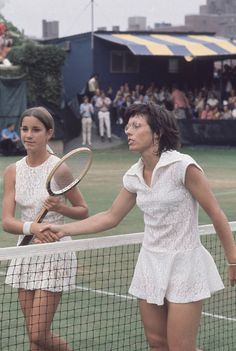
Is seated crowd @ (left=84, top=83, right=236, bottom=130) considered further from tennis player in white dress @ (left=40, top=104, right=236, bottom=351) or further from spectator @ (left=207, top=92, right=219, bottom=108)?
tennis player in white dress @ (left=40, top=104, right=236, bottom=351)

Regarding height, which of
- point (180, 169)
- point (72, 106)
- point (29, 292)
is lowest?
point (72, 106)

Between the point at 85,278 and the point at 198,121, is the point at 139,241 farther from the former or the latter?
the point at 198,121

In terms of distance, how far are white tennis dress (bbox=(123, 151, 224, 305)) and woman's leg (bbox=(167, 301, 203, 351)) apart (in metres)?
0.05

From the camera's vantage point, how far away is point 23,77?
31516 millimetres

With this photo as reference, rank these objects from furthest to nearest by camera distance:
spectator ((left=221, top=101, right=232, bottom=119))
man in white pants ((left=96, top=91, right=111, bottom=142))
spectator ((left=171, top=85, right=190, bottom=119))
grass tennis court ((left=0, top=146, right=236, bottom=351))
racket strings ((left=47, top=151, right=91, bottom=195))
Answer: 1. spectator ((left=171, top=85, right=190, bottom=119))
2. man in white pants ((left=96, top=91, right=111, bottom=142))
3. spectator ((left=221, top=101, right=232, bottom=119))
4. grass tennis court ((left=0, top=146, right=236, bottom=351))
5. racket strings ((left=47, top=151, right=91, bottom=195))

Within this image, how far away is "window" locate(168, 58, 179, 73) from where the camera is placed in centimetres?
4097

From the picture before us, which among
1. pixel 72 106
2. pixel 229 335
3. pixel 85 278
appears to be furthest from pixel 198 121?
pixel 229 335

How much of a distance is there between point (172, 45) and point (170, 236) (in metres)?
32.2

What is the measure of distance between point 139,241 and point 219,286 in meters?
1.03

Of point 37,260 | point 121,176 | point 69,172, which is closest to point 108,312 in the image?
point 37,260

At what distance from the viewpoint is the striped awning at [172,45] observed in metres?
35.8

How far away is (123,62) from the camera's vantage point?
3953 cm

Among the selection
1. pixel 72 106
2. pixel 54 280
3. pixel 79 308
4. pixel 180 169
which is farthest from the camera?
pixel 72 106

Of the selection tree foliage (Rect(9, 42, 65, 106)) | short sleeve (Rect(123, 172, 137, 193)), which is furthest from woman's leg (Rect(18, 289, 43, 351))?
tree foliage (Rect(9, 42, 65, 106))
